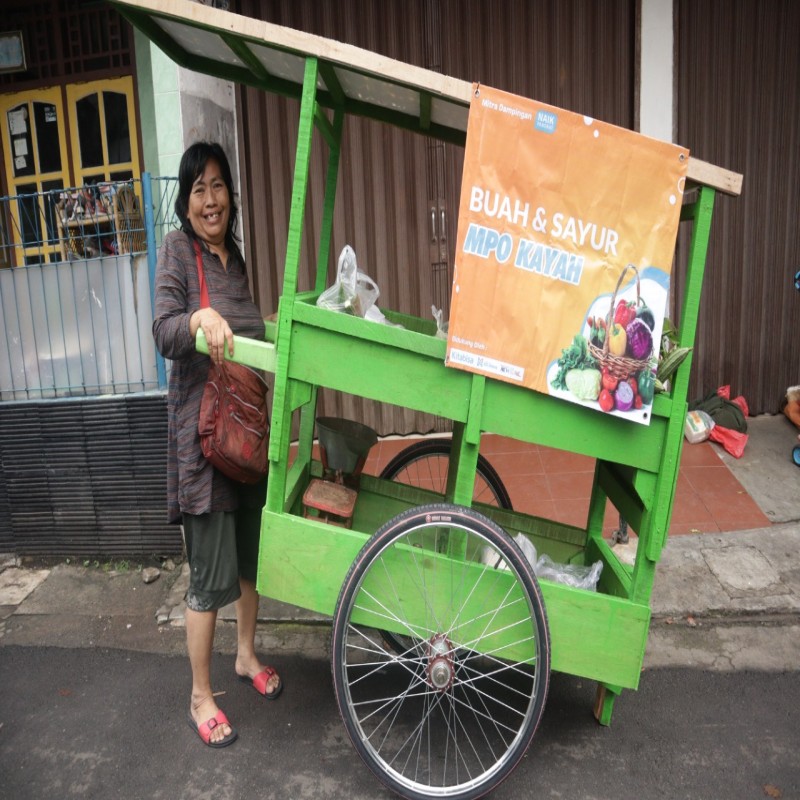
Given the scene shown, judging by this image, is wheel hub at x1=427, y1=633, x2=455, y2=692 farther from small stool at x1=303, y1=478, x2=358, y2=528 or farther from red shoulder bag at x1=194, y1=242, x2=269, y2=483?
red shoulder bag at x1=194, y1=242, x2=269, y2=483

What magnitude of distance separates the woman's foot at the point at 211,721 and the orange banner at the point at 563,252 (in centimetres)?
154

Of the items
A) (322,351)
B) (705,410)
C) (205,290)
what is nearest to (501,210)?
(322,351)

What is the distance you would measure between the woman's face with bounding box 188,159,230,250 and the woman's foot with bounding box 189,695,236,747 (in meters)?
1.64

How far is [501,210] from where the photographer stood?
2.10 m

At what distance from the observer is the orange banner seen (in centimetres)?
206

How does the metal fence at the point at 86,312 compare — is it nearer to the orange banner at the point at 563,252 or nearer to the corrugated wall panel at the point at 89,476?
the corrugated wall panel at the point at 89,476

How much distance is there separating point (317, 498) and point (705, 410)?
338 cm

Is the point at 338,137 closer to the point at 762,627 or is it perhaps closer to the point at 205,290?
the point at 205,290

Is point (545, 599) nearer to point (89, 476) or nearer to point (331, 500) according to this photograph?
point (331, 500)

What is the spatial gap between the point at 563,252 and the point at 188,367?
49.5 inches

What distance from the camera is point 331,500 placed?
2.70 m

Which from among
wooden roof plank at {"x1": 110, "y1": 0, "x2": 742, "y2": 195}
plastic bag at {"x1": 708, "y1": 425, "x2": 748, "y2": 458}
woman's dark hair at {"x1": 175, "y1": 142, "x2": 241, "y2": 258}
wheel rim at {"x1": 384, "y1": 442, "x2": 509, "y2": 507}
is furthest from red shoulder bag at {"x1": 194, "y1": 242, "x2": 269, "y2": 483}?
plastic bag at {"x1": 708, "y1": 425, "x2": 748, "y2": 458}

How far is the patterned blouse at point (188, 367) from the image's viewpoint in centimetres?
240

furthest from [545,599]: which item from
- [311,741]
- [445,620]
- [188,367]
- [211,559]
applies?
[188,367]
